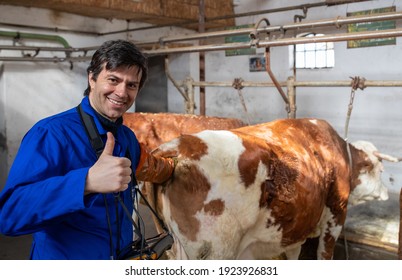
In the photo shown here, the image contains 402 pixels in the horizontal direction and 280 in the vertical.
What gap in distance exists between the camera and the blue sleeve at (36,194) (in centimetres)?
124

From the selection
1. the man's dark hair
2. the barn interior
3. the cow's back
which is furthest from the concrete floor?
the man's dark hair

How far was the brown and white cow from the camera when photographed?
2.66 meters

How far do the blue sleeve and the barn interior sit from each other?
9.05 ft

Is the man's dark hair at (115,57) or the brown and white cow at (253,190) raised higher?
the man's dark hair at (115,57)

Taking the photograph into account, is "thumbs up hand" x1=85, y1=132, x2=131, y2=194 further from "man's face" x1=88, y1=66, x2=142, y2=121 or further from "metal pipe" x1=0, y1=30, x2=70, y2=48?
"metal pipe" x1=0, y1=30, x2=70, y2=48

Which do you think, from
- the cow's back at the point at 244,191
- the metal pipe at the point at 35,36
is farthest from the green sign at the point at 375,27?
the metal pipe at the point at 35,36

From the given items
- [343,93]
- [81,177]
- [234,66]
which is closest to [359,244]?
[81,177]

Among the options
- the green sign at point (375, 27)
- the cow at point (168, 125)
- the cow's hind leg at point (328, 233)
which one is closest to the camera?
the cow's hind leg at point (328, 233)

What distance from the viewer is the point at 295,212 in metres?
3.09

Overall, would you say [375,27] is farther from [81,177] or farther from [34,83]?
[81,177]

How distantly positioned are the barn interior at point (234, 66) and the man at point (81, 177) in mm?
2414

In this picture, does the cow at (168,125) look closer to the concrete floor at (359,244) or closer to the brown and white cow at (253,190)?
the brown and white cow at (253,190)
